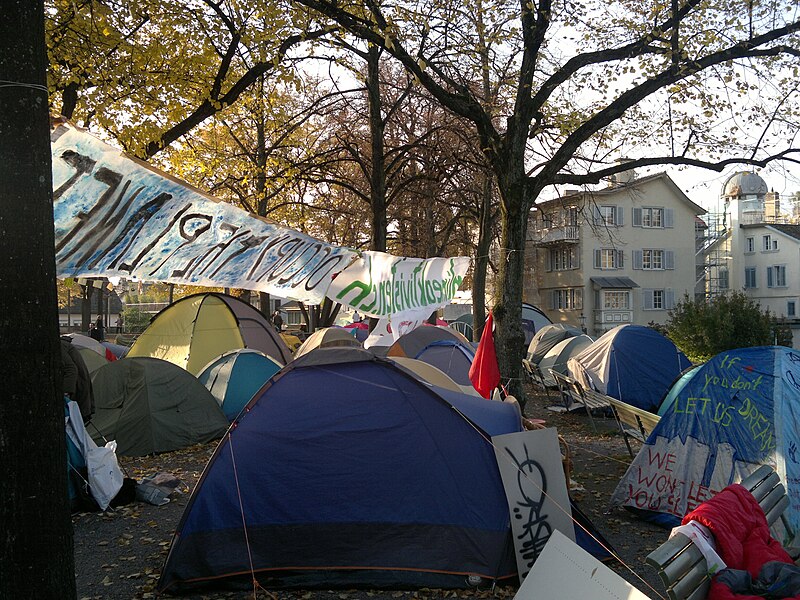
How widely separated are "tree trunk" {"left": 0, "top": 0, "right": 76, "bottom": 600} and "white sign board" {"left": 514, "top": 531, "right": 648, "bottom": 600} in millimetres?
2311

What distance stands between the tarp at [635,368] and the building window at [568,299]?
33473mm

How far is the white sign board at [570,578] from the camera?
3146mm

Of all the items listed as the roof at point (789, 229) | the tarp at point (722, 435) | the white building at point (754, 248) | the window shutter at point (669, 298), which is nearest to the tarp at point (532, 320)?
the tarp at point (722, 435)

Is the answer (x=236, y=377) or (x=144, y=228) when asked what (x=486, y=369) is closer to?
(x=144, y=228)

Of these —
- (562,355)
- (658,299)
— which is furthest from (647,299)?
(562,355)

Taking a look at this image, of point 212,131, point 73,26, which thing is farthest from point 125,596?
point 212,131

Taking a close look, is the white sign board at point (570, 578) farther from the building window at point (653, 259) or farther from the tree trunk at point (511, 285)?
the building window at point (653, 259)

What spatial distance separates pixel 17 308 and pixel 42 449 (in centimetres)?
68

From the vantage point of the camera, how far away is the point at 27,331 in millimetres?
3342

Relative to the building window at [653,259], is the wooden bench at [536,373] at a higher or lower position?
lower

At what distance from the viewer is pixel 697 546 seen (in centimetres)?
345

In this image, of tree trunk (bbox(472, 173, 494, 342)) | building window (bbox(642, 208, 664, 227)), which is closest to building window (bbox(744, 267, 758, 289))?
building window (bbox(642, 208, 664, 227))

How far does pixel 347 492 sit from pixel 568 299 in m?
44.9

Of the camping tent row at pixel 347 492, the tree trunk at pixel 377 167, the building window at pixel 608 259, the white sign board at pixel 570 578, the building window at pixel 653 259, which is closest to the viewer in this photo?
the white sign board at pixel 570 578
